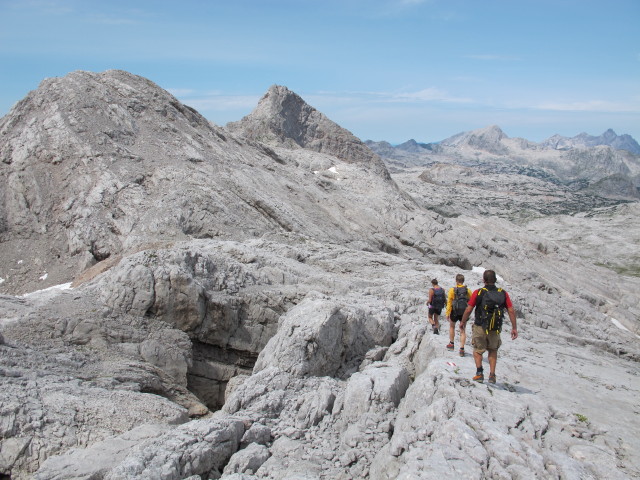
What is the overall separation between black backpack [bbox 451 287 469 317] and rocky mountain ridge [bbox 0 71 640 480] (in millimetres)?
1501

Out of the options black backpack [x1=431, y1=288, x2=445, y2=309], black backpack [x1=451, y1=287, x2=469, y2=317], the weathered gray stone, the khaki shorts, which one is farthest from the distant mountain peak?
the weathered gray stone

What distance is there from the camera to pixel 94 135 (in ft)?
131

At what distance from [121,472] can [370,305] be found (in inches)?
Answer: 482

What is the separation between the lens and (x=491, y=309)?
13.2 m

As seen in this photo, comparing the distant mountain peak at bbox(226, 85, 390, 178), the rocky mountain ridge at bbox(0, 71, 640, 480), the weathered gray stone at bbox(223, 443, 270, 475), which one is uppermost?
the distant mountain peak at bbox(226, 85, 390, 178)

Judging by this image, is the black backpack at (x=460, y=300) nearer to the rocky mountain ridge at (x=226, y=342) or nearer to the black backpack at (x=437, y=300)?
the rocky mountain ridge at (x=226, y=342)

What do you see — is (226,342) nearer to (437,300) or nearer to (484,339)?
(437,300)

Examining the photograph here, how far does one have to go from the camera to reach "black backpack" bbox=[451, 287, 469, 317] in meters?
16.2

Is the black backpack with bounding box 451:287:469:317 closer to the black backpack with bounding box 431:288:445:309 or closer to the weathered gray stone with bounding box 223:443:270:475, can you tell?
the black backpack with bounding box 431:288:445:309

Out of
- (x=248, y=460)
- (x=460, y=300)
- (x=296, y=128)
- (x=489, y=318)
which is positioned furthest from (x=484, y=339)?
(x=296, y=128)

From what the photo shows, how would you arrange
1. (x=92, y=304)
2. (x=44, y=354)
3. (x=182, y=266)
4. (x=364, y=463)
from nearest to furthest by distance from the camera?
1. (x=364, y=463)
2. (x=44, y=354)
3. (x=92, y=304)
4. (x=182, y=266)

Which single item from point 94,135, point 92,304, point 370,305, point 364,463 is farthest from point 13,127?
point 364,463

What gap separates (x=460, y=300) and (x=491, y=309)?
3050 mm

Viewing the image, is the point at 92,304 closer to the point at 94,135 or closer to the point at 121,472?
the point at 121,472
